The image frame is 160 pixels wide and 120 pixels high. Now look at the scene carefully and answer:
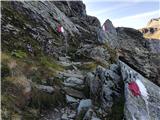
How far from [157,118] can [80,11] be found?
32167 millimetres

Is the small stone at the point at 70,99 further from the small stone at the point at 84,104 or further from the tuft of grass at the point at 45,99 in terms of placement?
the small stone at the point at 84,104

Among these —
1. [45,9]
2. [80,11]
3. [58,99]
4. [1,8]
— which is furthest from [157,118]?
[80,11]

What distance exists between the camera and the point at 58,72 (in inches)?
766

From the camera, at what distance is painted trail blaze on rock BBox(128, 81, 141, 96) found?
1491 cm

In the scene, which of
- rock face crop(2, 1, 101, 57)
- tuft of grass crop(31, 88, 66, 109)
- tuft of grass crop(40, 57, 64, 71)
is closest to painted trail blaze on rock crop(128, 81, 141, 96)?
tuft of grass crop(31, 88, 66, 109)

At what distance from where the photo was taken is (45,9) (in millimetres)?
31297

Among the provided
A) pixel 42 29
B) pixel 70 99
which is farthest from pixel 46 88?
pixel 42 29

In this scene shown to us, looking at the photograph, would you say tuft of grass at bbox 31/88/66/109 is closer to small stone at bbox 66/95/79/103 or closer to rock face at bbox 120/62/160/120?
small stone at bbox 66/95/79/103

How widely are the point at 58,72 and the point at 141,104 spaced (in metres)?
6.38

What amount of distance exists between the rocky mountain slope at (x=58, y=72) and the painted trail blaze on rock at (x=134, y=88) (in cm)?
28

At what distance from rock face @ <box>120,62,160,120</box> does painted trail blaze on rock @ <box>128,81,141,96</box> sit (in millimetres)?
144

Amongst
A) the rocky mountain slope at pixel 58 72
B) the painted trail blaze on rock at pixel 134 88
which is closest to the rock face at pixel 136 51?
the rocky mountain slope at pixel 58 72

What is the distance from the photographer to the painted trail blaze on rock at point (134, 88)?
14.9m

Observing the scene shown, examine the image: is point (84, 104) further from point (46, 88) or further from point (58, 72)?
point (58, 72)
